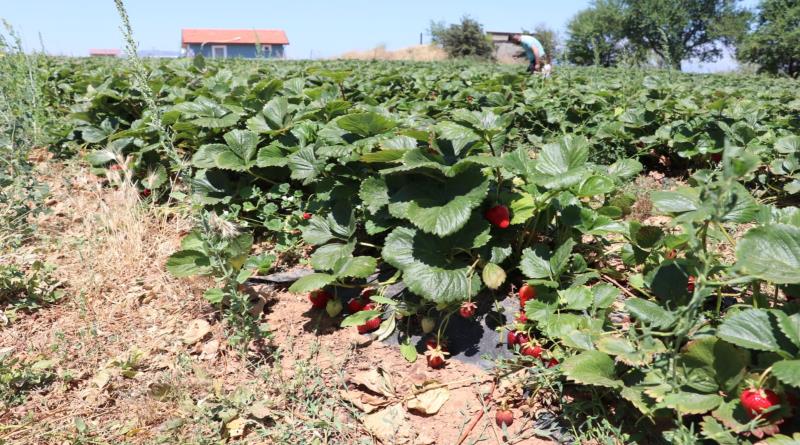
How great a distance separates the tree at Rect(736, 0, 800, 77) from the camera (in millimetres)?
31984

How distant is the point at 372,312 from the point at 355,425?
1.74 ft

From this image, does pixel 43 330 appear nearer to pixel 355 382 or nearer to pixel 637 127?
pixel 355 382

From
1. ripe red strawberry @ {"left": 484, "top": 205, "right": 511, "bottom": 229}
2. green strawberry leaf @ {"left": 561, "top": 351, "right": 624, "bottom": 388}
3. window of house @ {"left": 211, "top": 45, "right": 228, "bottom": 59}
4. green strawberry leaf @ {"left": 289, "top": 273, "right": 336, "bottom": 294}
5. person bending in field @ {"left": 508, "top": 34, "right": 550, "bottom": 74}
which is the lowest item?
green strawberry leaf @ {"left": 561, "top": 351, "right": 624, "bottom": 388}

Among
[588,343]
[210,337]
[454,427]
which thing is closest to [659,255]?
[588,343]

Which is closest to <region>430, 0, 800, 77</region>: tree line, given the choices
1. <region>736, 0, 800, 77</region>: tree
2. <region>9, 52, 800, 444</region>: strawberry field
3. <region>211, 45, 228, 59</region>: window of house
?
<region>736, 0, 800, 77</region>: tree

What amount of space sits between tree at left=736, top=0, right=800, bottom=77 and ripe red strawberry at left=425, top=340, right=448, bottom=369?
36632 millimetres

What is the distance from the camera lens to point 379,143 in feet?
8.84

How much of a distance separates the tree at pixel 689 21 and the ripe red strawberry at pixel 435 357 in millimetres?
46856

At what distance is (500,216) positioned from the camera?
2330 mm

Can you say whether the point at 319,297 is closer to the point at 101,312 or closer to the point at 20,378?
the point at 101,312

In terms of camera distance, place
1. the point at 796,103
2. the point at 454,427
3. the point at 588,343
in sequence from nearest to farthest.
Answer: the point at 588,343
the point at 454,427
the point at 796,103

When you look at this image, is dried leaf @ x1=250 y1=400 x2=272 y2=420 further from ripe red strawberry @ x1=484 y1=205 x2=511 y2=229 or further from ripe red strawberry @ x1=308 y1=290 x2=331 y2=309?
ripe red strawberry @ x1=484 y1=205 x2=511 y2=229

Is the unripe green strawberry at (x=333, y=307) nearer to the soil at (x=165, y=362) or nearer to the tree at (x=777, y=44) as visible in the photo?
the soil at (x=165, y=362)

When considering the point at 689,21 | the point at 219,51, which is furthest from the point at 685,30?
the point at 219,51
